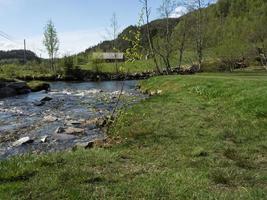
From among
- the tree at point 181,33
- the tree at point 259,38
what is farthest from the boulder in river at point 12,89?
the tree at point 259,38

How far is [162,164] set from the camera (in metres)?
10.3

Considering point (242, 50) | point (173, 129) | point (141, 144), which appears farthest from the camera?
point (242, 50)

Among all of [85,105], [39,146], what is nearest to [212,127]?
[39,146]

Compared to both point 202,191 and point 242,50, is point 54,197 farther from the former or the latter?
point 242,50

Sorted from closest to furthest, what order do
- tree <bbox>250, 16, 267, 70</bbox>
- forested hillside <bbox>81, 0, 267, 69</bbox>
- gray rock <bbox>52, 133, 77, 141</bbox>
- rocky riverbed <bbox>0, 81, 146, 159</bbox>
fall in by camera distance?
rocky riverbed <bbox>0, 81, 146, 159</bbox>, gray rock <bbox>52, 133, 77, 141</bbox>, tree <bbox>250, 16, 267, 70</bbox>, forested hillside <bbox>81, 0, 267, 69</bbox>

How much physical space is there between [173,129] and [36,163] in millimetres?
6089

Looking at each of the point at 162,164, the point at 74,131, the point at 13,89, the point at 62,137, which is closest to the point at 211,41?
the point at 13,89

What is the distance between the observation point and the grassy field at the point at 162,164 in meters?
8.21

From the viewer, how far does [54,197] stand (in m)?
7.97

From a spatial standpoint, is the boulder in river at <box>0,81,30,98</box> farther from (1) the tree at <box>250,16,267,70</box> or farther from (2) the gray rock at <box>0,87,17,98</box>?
(1) the tree at <box>250,16,267,70</box>

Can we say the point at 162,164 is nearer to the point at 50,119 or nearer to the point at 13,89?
the point at 50,119

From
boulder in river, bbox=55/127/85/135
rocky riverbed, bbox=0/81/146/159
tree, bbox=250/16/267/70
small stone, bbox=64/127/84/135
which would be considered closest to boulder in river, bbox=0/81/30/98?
rocky riverbed, bbox=0/81/146/159

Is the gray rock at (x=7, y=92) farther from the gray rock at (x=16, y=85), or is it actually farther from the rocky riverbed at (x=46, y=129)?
the rocky riverbed at (x=46, y=129)

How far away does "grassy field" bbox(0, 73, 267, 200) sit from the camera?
26.9 feet
